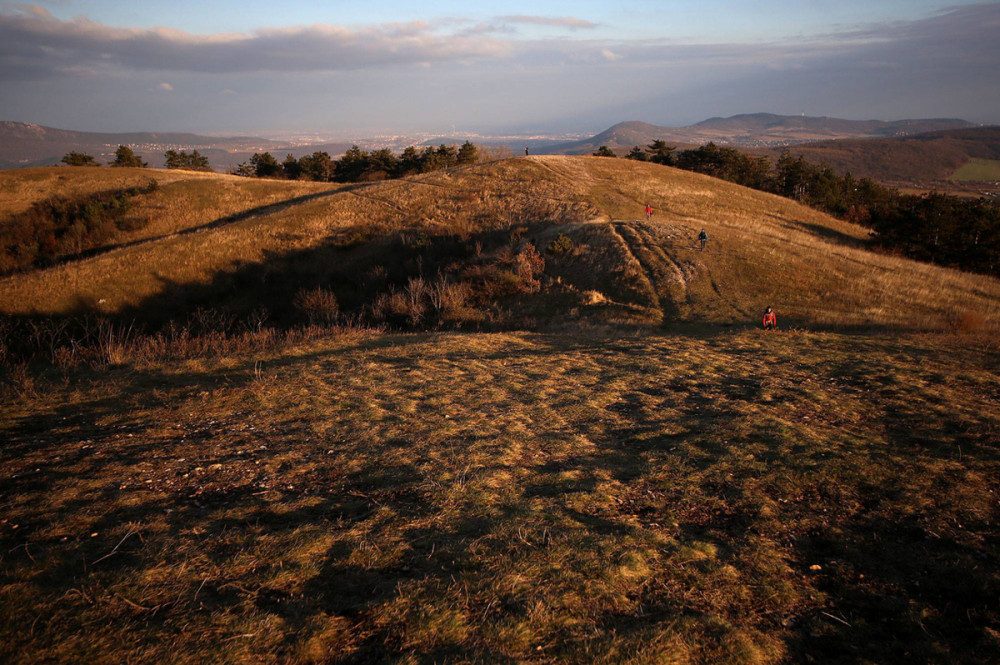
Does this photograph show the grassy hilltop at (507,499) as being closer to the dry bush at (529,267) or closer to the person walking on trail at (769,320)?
the person walking on trail at (769,320)

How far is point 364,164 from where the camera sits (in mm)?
66375

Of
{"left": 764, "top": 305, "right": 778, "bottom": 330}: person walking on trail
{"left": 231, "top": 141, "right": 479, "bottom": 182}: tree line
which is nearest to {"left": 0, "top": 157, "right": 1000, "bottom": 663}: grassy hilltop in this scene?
{"left": 764, "top": 305, "right": 778, "bottom": 330}: person walking on trail

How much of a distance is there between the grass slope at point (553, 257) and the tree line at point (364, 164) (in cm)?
1486

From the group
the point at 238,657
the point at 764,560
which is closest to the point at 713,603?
the point at 764,560

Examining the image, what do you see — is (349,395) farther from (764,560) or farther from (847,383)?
(847,383)

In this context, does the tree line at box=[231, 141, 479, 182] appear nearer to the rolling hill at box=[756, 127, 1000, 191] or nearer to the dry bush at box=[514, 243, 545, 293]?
the dry bush at box=[514, 243, 545, 293]

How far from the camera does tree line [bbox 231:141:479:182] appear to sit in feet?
209

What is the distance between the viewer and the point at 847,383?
32.8 ft

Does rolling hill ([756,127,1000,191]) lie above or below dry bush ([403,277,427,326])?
above

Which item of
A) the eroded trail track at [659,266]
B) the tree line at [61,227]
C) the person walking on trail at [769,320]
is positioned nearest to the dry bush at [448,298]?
the eroded trail track at [659,266]

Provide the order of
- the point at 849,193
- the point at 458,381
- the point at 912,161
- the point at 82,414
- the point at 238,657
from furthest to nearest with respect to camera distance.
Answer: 1. the point at 912,161
2. the point at 849,193
3. the point at 458,381
4. the point at 82,414
5. the point at 238,657

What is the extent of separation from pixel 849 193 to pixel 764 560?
79.2 m

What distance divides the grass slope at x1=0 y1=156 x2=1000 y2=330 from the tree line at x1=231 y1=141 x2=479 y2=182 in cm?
1486

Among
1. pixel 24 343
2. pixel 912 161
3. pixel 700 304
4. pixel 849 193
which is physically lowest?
pixel 24 343
